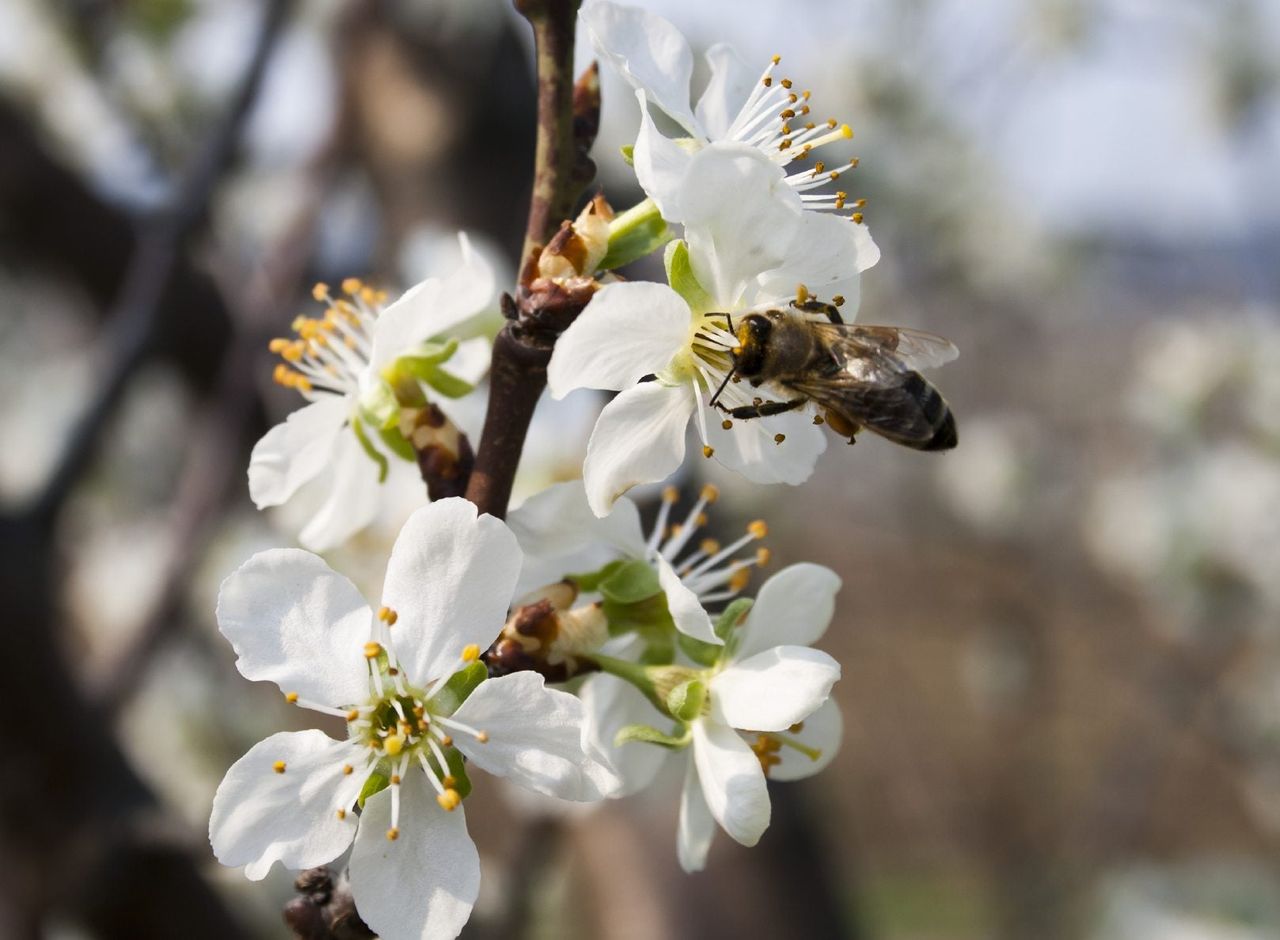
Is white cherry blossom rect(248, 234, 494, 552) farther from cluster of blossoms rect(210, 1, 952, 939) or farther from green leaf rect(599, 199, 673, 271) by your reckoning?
green leaf rect(599, 199, 673, 271)

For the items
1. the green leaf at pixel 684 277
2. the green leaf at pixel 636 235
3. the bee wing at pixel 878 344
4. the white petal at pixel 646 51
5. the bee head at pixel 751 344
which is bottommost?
the bee wing at pixel 878 344

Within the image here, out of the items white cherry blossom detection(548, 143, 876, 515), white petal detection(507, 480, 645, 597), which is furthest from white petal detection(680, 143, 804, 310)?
white petal detection(507, 480, 645, 597)

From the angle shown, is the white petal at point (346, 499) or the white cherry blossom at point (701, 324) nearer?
the white cherry blossom at point (701, 324)

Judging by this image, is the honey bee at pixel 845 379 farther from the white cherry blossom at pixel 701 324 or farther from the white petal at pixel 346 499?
the white petal at pixel 346 499

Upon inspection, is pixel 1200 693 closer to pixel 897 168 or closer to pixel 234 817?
pixel 897 168

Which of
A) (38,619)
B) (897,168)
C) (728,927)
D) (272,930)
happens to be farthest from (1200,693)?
(38,619)

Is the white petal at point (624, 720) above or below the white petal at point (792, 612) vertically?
below

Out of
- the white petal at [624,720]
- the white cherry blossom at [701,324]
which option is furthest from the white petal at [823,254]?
the white petal at [624,720]
